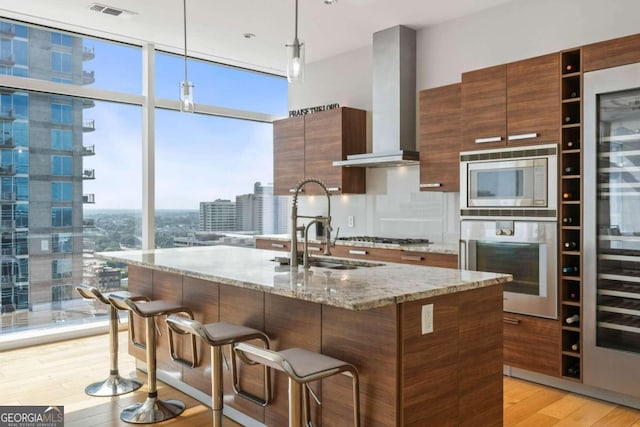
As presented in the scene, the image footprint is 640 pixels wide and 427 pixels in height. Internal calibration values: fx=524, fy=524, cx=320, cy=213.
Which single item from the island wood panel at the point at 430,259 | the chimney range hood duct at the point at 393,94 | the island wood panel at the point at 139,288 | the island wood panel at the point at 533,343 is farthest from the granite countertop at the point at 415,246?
the island wood panel at the point at 139,288

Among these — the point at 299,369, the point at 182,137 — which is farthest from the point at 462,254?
the point at 182,137

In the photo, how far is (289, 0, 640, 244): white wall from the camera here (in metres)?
3.93

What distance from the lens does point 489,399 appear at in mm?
2535

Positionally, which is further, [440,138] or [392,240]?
[392,240]

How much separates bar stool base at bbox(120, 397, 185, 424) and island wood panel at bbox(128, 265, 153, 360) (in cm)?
74

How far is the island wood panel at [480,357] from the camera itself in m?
2.40

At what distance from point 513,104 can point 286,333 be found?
2.40 metres

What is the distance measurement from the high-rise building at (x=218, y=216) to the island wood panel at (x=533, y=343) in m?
3.65

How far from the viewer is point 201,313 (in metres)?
3.34

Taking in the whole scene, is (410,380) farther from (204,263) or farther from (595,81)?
(595,81)

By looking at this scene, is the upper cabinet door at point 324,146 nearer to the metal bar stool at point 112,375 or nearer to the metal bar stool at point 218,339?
the metal bar stool at point 112,375

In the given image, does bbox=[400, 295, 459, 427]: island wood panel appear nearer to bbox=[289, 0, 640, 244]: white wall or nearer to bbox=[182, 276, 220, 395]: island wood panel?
bbox=[182, 276, 220, 395]: island wood panel

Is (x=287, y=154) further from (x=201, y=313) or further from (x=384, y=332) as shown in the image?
(x=384, y=332)

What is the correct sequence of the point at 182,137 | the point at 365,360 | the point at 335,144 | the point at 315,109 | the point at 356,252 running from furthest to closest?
the point at 182,137 → the point at 315,109 → the point at 335,144 → the point at 356,252 → the point at 365,360
